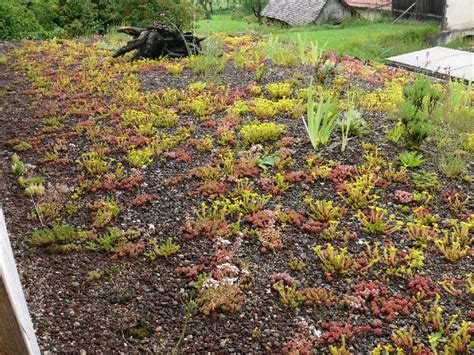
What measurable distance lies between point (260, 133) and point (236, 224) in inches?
92.9

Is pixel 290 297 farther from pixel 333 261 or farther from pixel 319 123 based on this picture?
pixel 319 123

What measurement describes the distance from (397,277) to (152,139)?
4449 mm

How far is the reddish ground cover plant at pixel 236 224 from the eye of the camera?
4195 mm

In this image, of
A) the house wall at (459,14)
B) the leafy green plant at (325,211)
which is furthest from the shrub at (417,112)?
the house wall at (459,14)

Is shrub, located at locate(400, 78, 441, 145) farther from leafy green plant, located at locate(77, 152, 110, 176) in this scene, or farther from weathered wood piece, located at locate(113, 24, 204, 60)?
weathered wood piece, located at locate(113, 24, 204, 60)

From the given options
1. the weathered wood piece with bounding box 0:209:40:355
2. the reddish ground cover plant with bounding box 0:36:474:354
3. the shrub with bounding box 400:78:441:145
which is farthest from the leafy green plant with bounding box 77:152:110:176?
the weathered wood piece with bounding box 0:209:40:355

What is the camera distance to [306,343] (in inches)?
156

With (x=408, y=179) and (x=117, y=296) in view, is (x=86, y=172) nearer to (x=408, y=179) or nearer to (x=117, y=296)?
(x=117, y=296)

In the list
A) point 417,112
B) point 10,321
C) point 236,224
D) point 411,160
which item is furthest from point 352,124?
point 10,321

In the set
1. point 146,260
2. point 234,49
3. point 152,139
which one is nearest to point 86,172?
point 152,139

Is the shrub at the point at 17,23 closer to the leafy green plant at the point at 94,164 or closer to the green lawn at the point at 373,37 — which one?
the green lawn at the point at 373,37

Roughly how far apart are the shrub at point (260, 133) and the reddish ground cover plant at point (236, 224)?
0.03m

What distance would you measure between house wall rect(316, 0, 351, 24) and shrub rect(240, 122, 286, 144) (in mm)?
32284

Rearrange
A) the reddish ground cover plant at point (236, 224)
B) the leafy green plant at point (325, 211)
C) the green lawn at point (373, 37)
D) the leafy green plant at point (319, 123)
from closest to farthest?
the reddish ground cover plant at point (236, 224) < the leafy green plant at point (325, 211) < the leafy green plant at point (319, 123) < the green lawn at point (373, 37)
